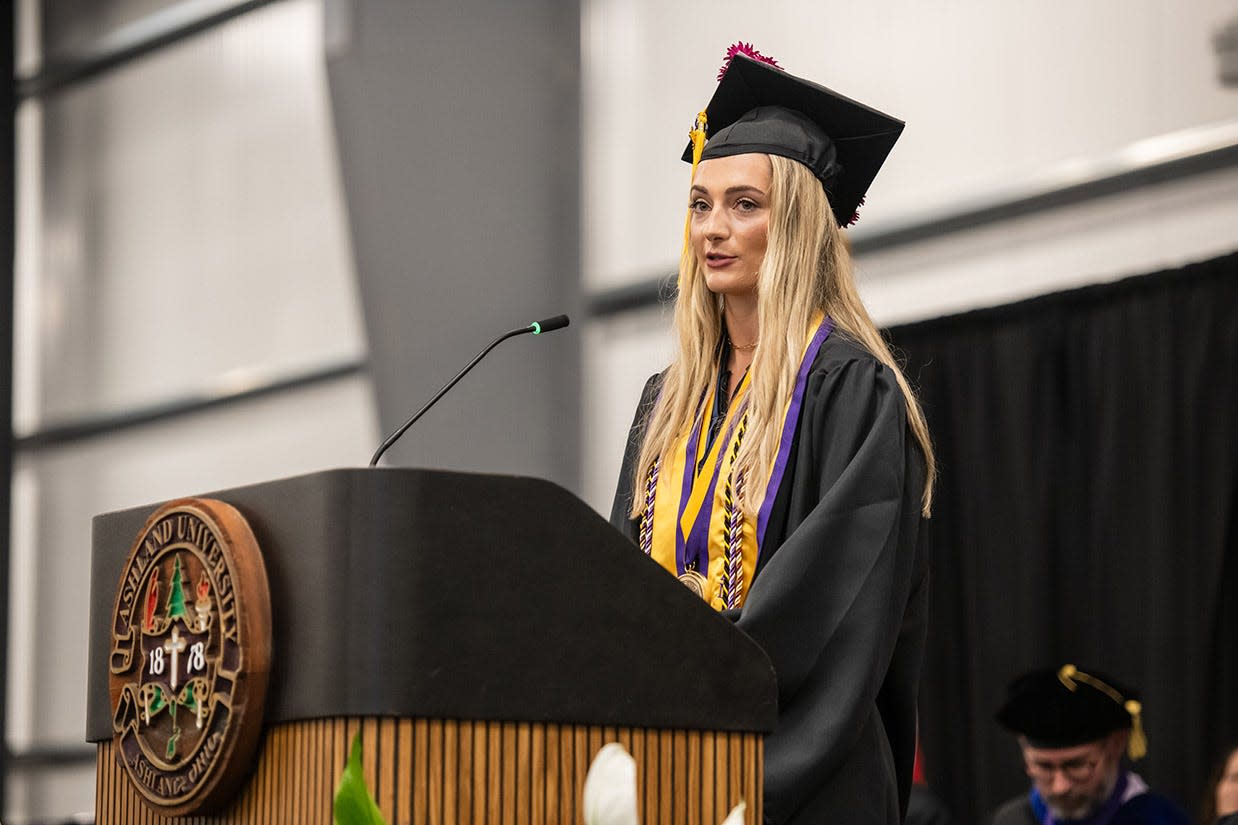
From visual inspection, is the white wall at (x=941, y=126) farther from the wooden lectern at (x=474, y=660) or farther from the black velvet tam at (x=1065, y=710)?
the wooden lectern at (x=474, y=660)

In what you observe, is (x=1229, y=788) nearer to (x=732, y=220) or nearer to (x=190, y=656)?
(x=732, y=220)

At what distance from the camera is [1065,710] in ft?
19.8

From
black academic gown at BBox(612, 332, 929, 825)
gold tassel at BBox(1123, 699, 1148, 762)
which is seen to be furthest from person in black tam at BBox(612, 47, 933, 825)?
gold tassel at BBox(1123, 699, 1148, 762)

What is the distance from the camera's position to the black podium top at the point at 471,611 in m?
1.88

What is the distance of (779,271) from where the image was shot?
2.70 metres

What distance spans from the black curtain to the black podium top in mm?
4587

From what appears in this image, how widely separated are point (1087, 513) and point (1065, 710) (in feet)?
2.95

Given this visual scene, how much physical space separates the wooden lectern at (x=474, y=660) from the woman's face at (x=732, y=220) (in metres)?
0.79

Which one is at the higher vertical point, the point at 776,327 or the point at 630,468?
the point at 776,327

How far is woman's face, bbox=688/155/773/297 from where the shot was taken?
2.73 m

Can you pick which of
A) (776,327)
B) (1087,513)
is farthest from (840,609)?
(1087,513)

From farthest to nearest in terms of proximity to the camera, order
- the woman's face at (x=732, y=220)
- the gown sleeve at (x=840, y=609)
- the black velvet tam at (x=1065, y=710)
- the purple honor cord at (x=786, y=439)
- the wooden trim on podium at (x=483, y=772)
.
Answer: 1. the black velvet tam at (x=1065, y=710)
2. the woman's face at (x=732, y=220)
3. the purple honor cord at (x=786, y=439)
4. the gown sleeve at (x=840, y=609)
5. the wooden trim on podium at (x=483, y=772)

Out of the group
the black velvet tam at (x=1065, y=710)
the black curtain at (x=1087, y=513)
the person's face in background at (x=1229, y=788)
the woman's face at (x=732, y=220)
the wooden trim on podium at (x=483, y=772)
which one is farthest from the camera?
the black curtain at (x=1087, y=513)

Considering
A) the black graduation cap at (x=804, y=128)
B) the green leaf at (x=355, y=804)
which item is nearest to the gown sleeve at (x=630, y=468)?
the black graduation cap at (x=804, y=128)
